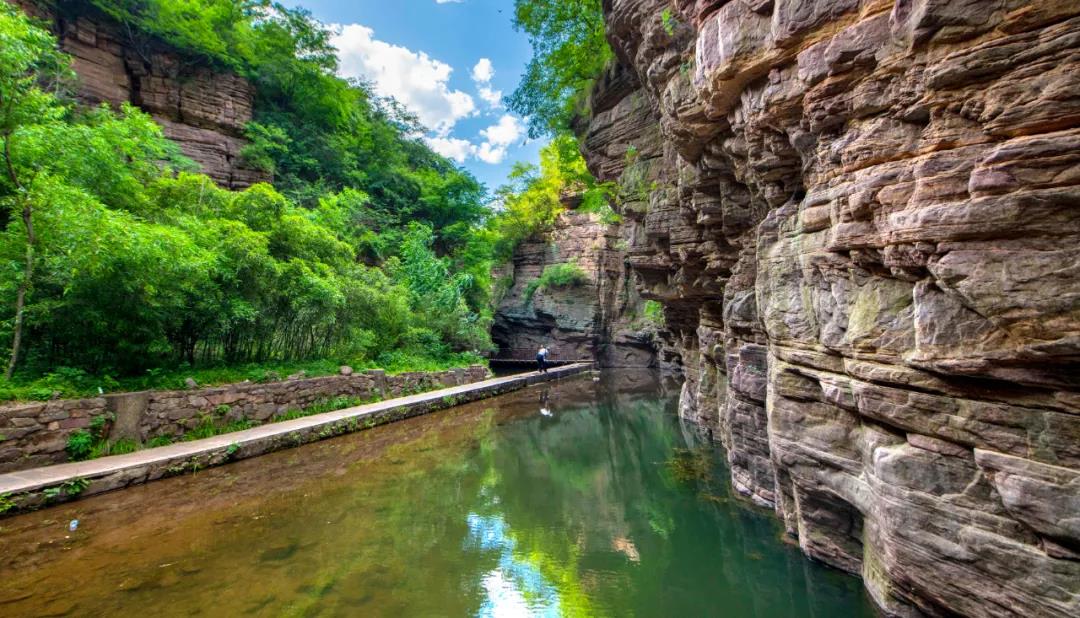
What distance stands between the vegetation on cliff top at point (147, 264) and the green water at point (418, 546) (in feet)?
11.2

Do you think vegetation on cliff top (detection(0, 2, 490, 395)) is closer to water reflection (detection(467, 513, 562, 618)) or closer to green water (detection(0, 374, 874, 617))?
green water (detection(0, 374, 874, 617))

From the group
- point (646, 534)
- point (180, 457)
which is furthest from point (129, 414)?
point (646, 534)

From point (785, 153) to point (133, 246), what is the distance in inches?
402

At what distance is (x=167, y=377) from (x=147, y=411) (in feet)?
3.46

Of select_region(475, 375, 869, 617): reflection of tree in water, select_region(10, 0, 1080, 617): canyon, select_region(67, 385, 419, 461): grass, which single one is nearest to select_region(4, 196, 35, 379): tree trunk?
select_region(67, 385, 419, 461): grass

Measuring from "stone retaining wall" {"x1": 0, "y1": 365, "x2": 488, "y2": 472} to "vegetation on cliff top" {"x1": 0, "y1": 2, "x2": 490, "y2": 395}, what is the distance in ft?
3.21

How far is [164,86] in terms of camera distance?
60.1 ft

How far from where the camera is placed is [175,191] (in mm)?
11008

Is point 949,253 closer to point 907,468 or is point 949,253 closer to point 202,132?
point 907,468

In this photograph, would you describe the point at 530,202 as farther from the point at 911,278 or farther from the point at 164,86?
the point at 911,278

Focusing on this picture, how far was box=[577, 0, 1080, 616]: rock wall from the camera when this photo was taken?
2834mm

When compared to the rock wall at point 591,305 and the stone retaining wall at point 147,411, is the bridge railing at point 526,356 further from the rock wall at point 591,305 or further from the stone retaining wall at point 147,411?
the stone retaining wall at point 147,411

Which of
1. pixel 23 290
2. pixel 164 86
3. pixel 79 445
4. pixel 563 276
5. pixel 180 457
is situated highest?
pixel 164 86

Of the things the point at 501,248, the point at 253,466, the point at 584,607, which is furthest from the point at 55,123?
the point at 501,248
